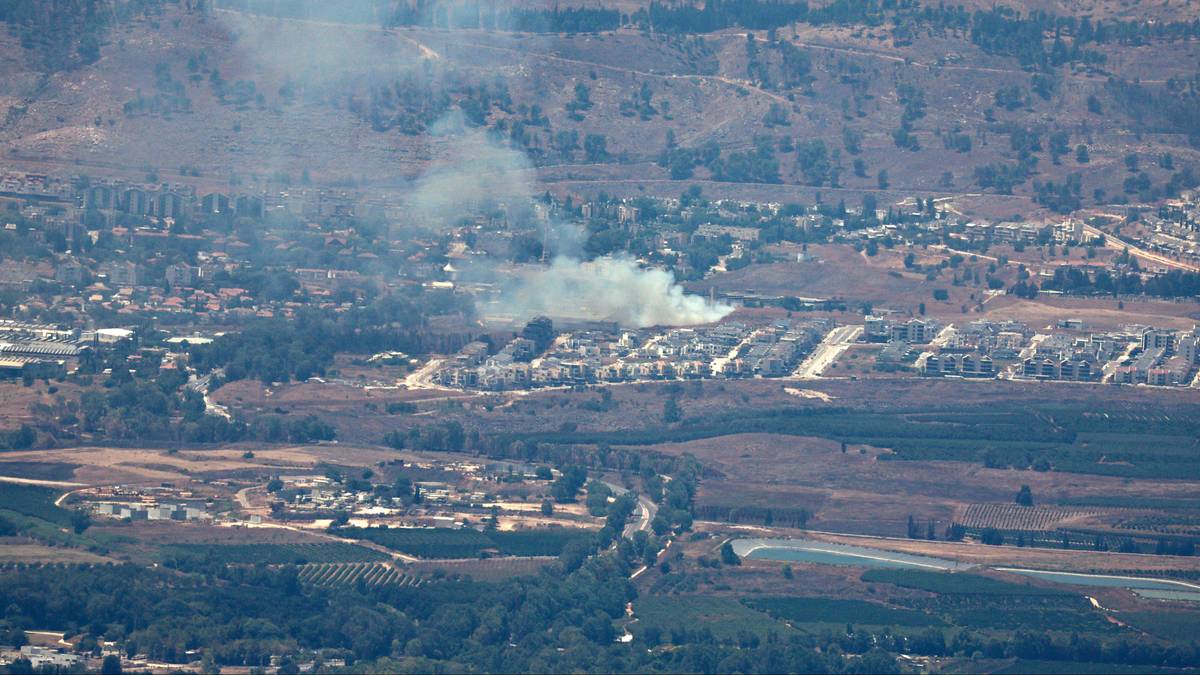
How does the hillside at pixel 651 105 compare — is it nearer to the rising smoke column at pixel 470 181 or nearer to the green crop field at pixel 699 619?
the rising smoke column at pixel 470 181

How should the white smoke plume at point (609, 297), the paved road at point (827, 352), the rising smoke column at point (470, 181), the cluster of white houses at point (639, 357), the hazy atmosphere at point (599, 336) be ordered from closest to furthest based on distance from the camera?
the hazy atmosphere at point (599, 336) → the cluster of white houses at point (639, 357) → the paved road at point (827, 352) → the white smoke plume at point (609, 297) → the rising smoke column at point (470, 181)

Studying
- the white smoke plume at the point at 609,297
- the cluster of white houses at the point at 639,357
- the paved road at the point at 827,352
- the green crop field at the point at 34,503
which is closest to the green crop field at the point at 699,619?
the green crop field at the point at 34,503

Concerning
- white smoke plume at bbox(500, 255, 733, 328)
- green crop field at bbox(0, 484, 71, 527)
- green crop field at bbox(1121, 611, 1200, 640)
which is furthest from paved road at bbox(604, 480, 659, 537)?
white smoke plume at bbox(500, 255, 733, 328)

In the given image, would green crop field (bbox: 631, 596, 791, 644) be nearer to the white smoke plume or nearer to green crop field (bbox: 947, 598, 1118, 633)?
green crop field (bbox: 947, 598, 1118, 633)

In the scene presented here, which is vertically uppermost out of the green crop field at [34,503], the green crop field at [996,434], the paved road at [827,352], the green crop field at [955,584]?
the green crop field at [955,584]

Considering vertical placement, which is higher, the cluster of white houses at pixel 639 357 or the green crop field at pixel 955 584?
the green crop field at pixel 955 584

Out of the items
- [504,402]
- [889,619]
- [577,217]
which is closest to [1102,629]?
[889,619]

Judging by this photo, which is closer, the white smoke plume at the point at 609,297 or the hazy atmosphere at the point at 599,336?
the hazy atmosphere at the point at 599,336
